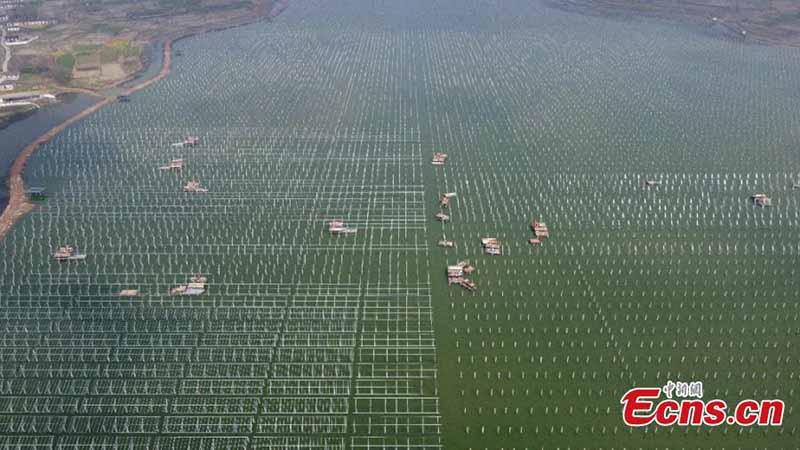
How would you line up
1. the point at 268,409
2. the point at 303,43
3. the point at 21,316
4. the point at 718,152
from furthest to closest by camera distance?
the point at 303,43 < the point at 718,152 < the point at 21,316 < the point at 268,409

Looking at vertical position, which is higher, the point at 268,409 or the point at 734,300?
the point at 734,300

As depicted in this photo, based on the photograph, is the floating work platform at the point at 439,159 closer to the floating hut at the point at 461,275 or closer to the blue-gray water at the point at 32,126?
the floating hut at the point at 461,275

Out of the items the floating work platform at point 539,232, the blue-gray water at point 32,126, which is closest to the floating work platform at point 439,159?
the floating work platform at point 539,232

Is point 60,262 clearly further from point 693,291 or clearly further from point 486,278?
point 693,291

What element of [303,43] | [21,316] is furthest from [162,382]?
[303,43]

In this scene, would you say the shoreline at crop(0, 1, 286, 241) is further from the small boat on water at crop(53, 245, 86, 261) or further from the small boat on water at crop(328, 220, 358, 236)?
the small boat on water at crop(328, 220, 358, 236)

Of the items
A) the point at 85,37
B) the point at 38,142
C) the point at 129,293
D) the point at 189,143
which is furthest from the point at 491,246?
the point at 85,37
